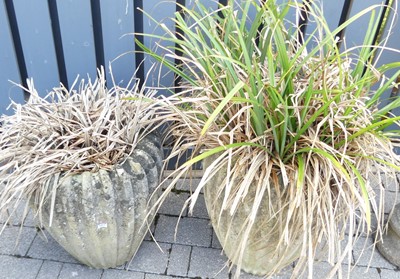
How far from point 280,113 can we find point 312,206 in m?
0.31

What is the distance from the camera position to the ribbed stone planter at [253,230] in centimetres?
156

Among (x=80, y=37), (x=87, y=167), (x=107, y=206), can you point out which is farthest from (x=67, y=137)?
(x=80, y=37)

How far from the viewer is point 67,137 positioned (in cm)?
164

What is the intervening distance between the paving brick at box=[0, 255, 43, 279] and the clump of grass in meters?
0.35

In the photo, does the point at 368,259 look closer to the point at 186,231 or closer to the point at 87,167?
the point at 186,231

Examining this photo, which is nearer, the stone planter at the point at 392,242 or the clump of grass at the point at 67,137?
the clump of grass at the point at 67,137

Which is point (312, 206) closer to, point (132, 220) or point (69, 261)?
point (132, 220)

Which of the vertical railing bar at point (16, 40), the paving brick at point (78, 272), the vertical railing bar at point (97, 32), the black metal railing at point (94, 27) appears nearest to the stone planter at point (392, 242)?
the black metal railing at point (94, 27)

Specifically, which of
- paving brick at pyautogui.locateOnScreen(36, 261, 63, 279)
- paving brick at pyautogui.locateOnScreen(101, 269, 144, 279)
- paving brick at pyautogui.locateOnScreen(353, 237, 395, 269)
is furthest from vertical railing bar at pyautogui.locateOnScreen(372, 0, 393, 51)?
paving brick at pyautogui.locateOnScreen(36, 261, 63, 279)

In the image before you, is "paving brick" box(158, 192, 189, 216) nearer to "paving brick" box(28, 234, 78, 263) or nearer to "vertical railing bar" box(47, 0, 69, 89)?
"paving brick" box(28, 234, 78, 263)

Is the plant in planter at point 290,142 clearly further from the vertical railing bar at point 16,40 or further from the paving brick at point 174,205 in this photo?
the vertical railing bar at point 16,40

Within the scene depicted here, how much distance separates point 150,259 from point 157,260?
31mm

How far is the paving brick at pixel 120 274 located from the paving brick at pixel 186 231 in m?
0.20

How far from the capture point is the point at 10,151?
5.37ft
